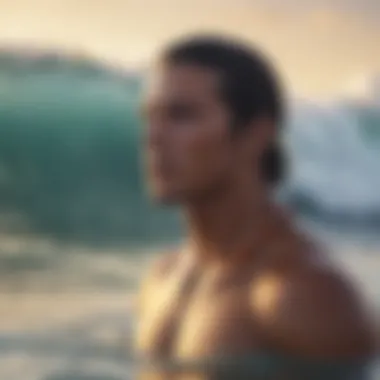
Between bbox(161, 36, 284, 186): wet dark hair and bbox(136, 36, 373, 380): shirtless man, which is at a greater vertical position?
bbox(161, 36, 284, 186): wet dark hair

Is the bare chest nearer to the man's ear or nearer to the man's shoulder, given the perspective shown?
the man's shoulder

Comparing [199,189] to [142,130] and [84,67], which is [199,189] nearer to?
[142,130]

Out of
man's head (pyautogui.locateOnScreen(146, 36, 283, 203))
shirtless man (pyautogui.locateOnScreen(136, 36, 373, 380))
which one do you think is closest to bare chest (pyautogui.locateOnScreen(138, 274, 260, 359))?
shirtless man (pyautogui.locateOnScreen(136, 36, 373, 380))

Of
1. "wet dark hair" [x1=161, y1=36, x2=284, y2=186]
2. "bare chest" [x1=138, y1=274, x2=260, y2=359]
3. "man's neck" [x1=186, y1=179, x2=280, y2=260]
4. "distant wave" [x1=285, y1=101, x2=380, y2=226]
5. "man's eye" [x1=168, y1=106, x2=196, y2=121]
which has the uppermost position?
"wet dark hair" [x1=161, y1=36, x2=284, y2=186]

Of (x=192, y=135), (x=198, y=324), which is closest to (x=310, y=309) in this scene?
(x=198, y=324)

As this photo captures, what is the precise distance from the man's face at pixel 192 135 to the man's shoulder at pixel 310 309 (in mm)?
125

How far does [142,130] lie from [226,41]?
0.45ft

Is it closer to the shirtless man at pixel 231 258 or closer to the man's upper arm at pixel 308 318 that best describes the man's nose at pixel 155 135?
the shirtless man at pixel 231 258

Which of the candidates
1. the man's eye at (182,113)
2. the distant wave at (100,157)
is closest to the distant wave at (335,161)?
the distant wave at (100,157)

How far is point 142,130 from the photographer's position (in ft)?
3.21

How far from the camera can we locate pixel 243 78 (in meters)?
0.95

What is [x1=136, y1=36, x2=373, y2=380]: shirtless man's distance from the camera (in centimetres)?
92

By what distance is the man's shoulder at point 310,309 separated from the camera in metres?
0.91

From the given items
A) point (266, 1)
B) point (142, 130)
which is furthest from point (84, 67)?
point (266, 1)
